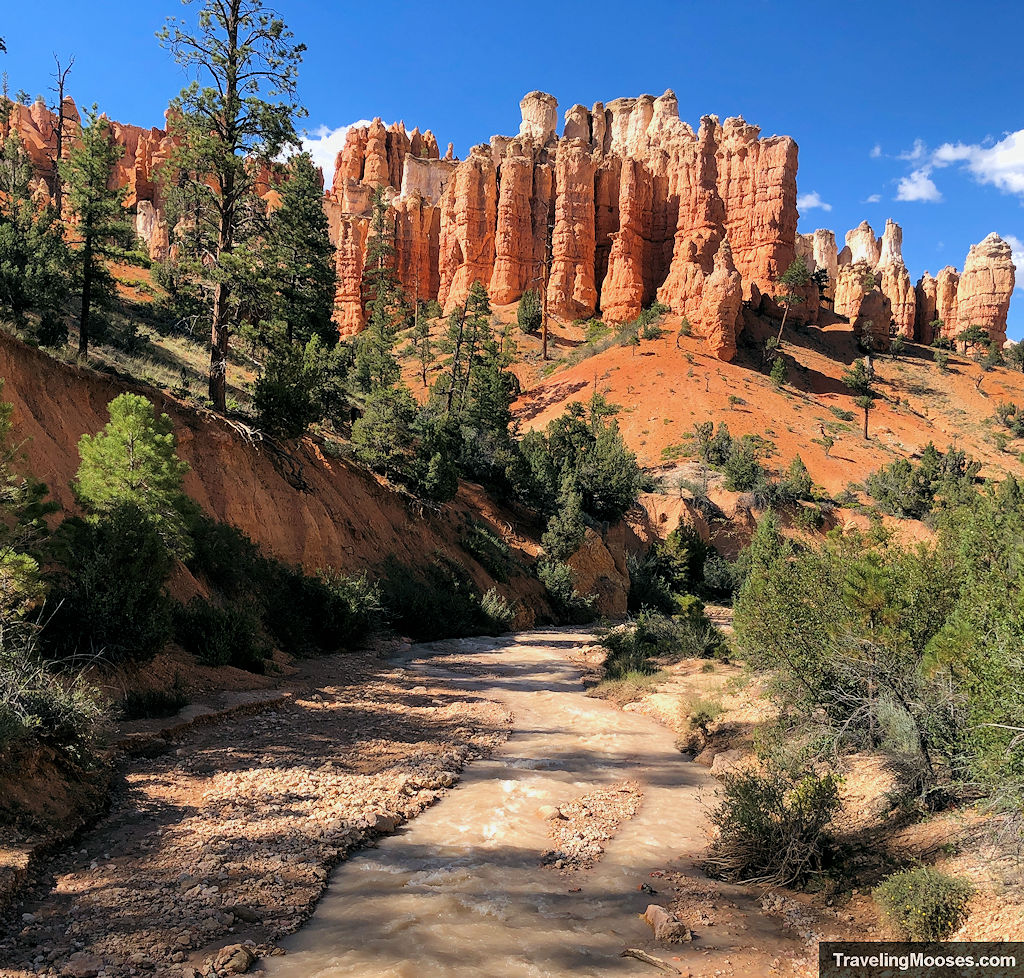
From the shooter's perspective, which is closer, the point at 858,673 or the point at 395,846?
the point at 395,846

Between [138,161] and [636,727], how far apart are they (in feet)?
A: 334

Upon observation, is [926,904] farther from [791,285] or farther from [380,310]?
[791,285]

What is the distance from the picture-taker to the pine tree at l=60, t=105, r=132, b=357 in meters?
20.5

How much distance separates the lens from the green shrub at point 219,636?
35.2 ft

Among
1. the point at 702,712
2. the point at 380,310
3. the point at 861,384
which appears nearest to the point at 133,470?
the point at 702,712

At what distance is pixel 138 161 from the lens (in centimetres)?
8575

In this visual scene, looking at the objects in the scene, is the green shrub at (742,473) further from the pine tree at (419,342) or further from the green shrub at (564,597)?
the pine tree at (419,342)

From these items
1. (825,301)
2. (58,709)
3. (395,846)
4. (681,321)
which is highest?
(825,301)

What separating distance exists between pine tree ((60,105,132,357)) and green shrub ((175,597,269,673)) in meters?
13.5

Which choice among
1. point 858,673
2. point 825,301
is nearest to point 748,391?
point 825,301

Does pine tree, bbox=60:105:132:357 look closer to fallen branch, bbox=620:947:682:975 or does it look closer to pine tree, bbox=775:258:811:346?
fallen branch, bbox=620:947:682:975

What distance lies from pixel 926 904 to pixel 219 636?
33.1 ft

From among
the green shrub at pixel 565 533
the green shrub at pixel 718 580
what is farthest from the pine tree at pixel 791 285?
the green shrub at pixel 565 533

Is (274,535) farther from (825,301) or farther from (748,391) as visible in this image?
(825,301)
